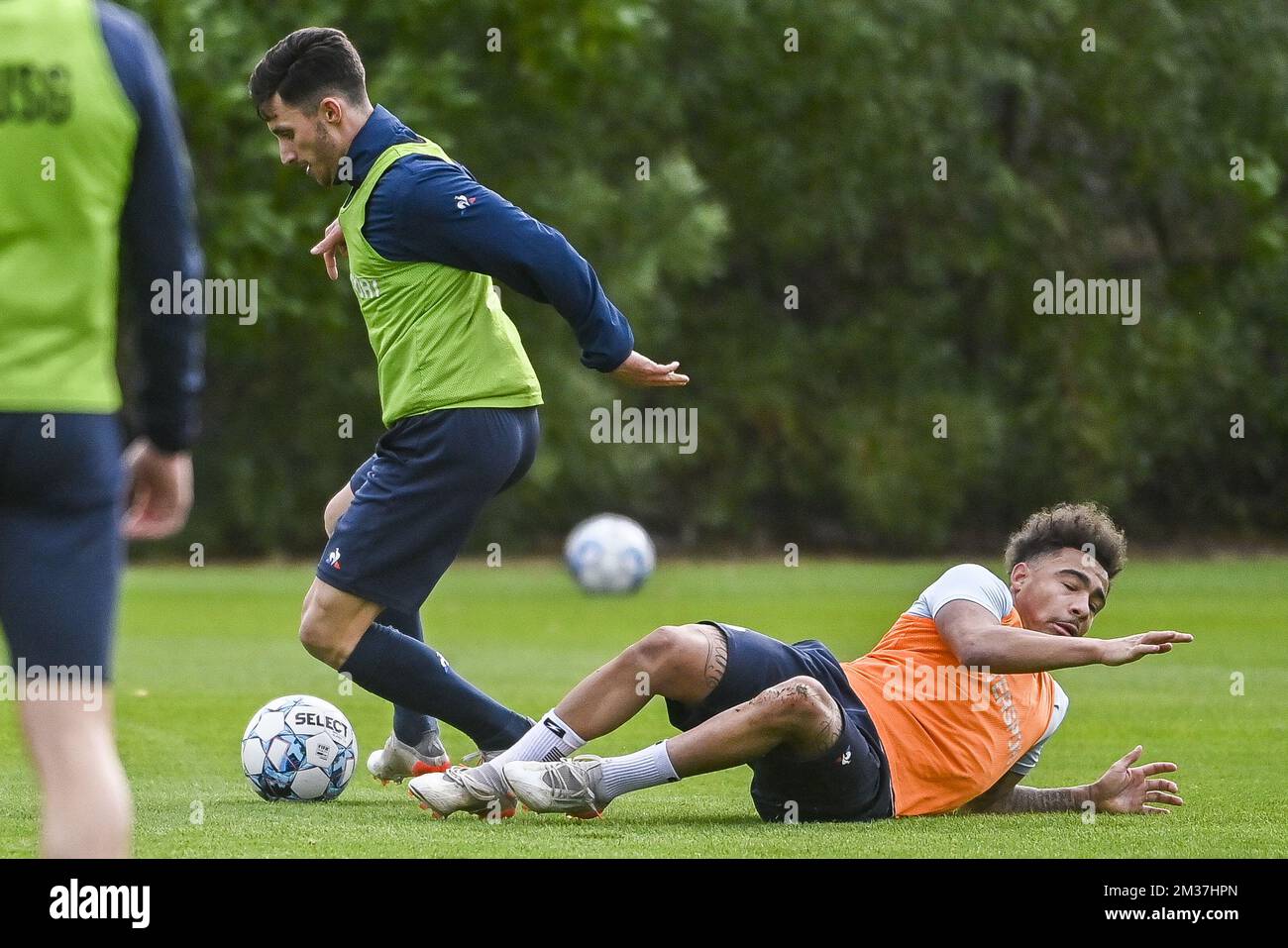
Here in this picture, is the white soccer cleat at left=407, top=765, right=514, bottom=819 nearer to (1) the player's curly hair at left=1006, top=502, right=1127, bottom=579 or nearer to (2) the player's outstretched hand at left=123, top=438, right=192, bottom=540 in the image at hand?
(1) the player's curly hair at left=1006, top=502, right=1127, bottom=579

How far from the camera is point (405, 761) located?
6410 millimetres

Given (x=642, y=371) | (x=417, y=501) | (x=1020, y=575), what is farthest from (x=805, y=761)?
(x=417, y=501)

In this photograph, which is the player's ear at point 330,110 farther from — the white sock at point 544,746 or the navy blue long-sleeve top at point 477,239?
the white sock at point 544,746

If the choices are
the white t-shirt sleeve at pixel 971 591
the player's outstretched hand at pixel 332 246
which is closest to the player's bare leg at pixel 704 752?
the white t-shirt sleeve at pixel 971 591

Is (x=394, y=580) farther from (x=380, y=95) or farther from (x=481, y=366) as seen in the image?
(x=380, y=95)

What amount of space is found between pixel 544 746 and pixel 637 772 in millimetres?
316

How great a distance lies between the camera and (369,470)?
19.3 ft

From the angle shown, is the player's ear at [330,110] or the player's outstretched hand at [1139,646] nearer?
the player's outstretched hand at [1139,646]

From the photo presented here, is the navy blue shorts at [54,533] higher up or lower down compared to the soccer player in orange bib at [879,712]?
higher up

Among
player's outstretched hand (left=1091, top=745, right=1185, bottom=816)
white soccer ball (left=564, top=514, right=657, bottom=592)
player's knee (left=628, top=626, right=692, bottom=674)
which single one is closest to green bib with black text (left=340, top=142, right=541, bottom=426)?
player's knee (left=628, top=626, right=692, bottom=674)

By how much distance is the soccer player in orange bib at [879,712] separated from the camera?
17.4 ft

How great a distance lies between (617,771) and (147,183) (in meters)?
2.80

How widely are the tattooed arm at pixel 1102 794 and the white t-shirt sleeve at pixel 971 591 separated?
563 mm
